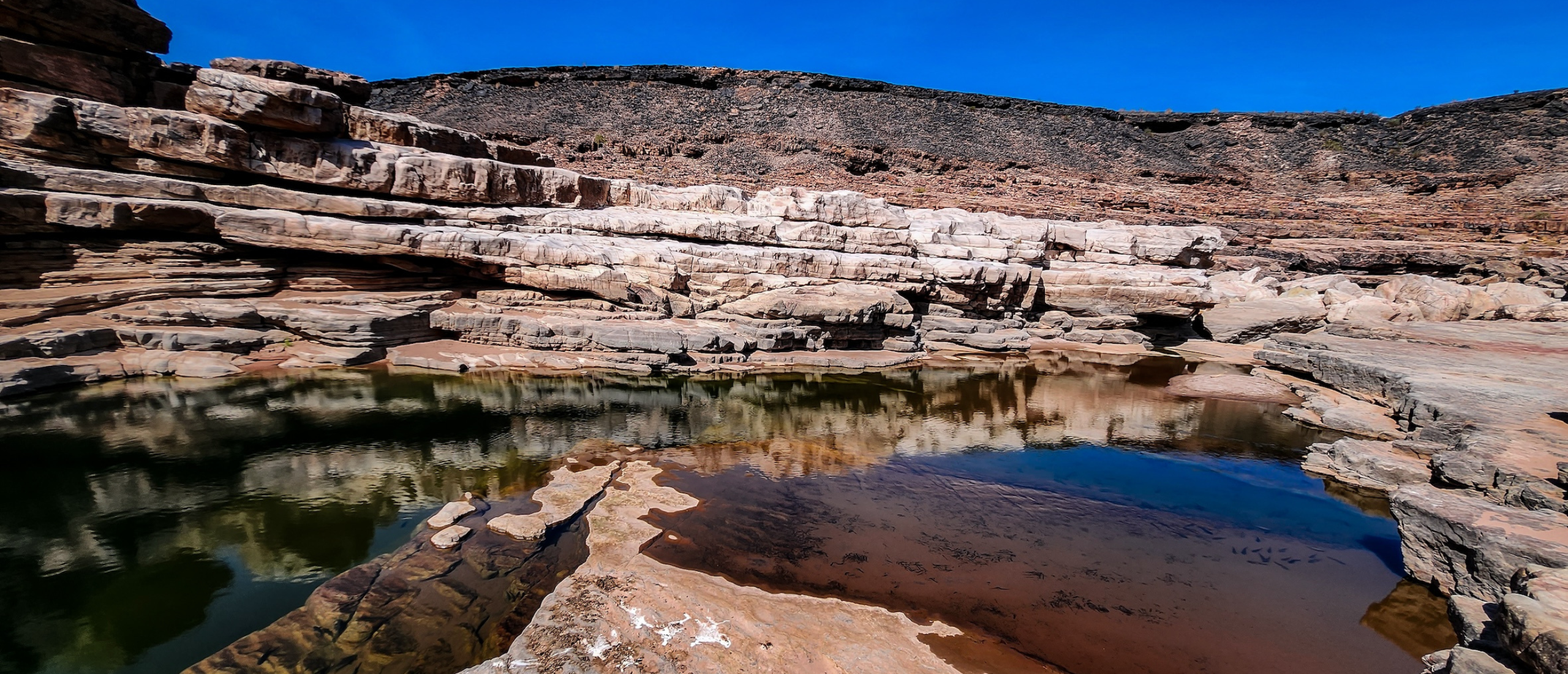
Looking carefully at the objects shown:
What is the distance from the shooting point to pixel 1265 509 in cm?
757

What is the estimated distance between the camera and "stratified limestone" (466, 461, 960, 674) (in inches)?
164

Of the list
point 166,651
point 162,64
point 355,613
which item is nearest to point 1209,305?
point 355,613

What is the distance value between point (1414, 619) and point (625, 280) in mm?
13622

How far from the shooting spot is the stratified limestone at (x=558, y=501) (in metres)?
6.18

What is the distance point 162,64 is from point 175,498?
1342cm

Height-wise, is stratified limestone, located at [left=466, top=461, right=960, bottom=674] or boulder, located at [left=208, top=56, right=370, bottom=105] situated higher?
boulder, located at [left=208, top=56, right=370, bottom=105]

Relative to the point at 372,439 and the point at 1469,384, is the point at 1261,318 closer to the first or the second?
the point at 1469,384

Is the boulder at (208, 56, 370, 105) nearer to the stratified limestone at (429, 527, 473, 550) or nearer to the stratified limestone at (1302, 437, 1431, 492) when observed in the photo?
the stratified limestone at (429, 527, 473, 550)

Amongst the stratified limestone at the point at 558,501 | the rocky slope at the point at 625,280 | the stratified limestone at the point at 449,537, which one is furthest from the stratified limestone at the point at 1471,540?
the stratified limestone at the point at 449,537

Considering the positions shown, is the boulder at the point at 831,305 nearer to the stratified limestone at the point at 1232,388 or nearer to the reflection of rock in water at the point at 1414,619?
the stratified limestone at the point at 1232,388

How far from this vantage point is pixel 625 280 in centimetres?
1454

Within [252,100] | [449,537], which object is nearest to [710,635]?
[449,537]

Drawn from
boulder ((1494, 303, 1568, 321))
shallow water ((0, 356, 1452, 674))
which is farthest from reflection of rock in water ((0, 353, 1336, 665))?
boulder ((1494, 303, 1568, 321))

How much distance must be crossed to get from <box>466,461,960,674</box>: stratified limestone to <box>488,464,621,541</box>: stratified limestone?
969 mm
